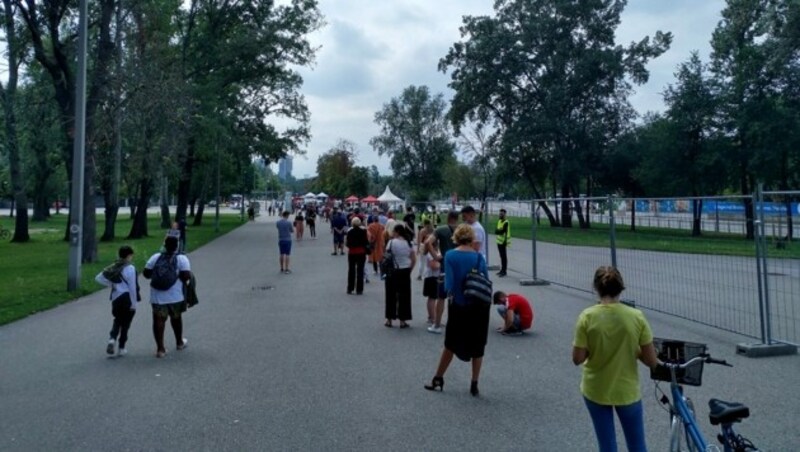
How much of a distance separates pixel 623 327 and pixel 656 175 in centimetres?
3621

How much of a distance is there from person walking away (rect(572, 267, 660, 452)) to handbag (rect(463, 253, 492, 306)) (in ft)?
7.49

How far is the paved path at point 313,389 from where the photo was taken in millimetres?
5172

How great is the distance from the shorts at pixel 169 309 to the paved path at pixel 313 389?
507mm

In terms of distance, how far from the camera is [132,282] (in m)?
8.39

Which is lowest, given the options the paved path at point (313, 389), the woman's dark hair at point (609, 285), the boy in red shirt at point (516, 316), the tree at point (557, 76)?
the paved path at point (313, 389)

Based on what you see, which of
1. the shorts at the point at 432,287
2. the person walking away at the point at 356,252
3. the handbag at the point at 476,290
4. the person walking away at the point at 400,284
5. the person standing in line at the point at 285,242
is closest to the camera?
the handbag at the point at 476,290

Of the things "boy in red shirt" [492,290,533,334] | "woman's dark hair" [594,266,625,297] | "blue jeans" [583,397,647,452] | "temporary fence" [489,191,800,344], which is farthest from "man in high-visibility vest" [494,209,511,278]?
"blue jeans" [583,397,647,452]

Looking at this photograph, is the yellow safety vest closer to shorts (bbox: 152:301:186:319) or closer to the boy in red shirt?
the boy in red shirt

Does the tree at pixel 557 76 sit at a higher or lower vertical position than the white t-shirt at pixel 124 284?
higher

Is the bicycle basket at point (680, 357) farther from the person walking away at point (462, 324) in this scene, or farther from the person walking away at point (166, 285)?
the person walking away at point (166, 285)

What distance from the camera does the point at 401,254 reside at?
10.2 metres

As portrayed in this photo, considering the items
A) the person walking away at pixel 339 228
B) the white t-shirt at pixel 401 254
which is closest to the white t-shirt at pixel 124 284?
the white t-shirt at pixel 401 254

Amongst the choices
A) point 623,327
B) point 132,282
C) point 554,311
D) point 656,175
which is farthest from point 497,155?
point 623,327

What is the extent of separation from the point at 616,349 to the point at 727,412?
72 cm
